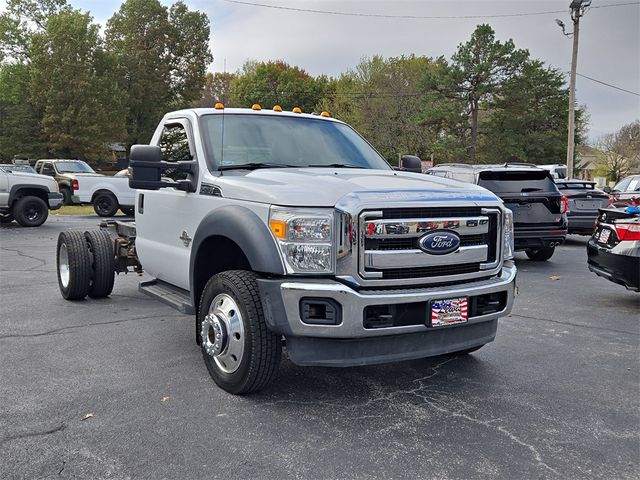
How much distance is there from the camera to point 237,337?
3.95 meters

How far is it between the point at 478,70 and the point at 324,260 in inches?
1595

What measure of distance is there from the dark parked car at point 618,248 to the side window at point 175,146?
501 centimetres

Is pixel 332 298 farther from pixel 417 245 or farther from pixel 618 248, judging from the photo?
pixel 618 248

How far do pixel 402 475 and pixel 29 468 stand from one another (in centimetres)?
190

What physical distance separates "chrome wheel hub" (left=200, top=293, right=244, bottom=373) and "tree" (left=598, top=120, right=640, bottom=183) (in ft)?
219

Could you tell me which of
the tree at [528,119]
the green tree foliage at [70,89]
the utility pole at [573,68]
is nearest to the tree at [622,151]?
the tree at [528,119]

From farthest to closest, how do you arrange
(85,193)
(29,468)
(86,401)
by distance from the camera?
(85,193), (86,401), (29,468)

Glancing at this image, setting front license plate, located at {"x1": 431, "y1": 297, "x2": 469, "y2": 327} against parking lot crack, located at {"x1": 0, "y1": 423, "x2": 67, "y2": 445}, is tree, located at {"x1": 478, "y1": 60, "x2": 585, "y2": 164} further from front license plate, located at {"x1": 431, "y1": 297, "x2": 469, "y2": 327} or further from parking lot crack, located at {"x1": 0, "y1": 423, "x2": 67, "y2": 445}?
parking lot crack, located at {"x1": 0, "y1": 423, "x2": 67, "y2": 445}

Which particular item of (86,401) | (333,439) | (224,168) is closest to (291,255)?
(333,439)

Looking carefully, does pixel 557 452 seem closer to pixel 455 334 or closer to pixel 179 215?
pixel 455 334

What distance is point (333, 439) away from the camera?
135 inches

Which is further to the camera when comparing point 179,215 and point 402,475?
point 179,215

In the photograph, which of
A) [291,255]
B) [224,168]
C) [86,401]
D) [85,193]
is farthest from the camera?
[85,193]

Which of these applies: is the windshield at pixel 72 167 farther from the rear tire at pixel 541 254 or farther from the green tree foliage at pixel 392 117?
the green tree foliage at pixel 392 117
